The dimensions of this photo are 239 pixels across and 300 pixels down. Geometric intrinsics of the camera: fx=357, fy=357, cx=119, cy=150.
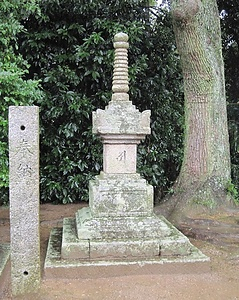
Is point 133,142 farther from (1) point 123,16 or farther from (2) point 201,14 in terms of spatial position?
(1) point 123,16

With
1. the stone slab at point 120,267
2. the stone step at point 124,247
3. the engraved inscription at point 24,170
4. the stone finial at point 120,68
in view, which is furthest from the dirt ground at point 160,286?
the stone finial at point 120,68

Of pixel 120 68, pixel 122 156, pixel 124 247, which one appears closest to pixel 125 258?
pixel 124 247

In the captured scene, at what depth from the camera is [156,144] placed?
8.46 meters

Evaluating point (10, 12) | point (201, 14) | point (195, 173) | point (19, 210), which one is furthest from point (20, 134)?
point (201, 14)

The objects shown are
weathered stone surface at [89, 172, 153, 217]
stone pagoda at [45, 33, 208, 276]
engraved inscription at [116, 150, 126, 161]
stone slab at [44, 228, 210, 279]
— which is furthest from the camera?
engraved inscription at [116, 150, 126, 161]

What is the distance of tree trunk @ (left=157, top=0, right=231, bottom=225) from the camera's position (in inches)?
241

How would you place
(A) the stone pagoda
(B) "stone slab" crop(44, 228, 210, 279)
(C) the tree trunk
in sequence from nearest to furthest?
(B) "stone slab" crop(44, 228, 210, 279)
(A) the stone pagoda
(C) the tree trunk

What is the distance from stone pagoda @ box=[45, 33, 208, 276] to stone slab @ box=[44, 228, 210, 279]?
0.01 m

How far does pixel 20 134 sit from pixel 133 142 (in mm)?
1743

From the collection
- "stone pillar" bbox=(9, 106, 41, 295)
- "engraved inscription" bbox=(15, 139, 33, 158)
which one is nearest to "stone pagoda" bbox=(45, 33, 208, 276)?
"stone pillar" bbox=(9, 106, 41, 295)

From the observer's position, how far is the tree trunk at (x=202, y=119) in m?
6.12

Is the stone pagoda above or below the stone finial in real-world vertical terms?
below

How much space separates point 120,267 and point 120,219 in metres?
0.65

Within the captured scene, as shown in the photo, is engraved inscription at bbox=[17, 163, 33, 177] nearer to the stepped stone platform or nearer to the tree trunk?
the stepped stone platform
